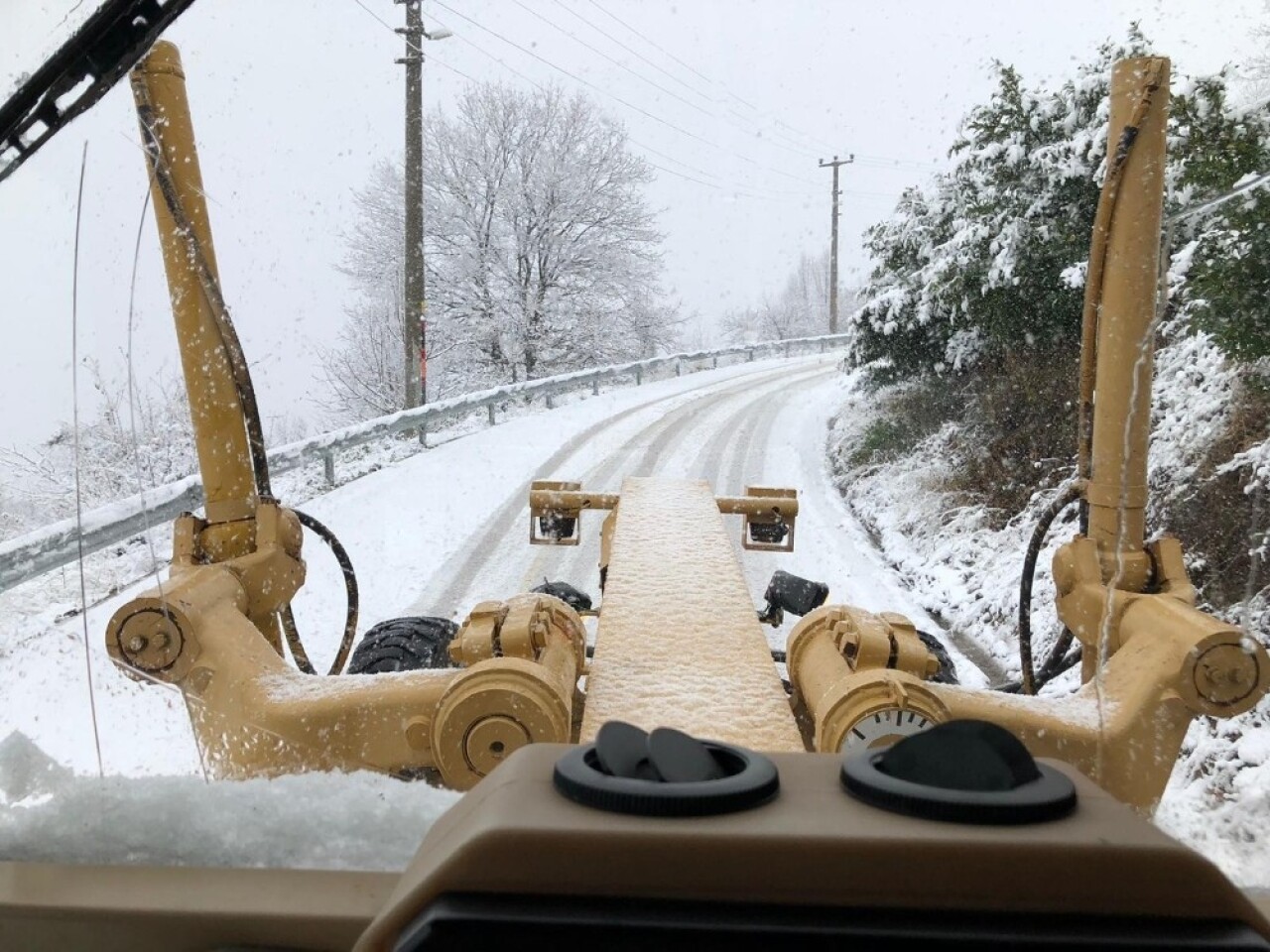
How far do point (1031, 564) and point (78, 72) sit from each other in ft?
8.67

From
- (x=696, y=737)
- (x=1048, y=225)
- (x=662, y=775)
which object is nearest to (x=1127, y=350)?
(x=1048, y=225)

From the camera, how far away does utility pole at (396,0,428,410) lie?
3.20 metres

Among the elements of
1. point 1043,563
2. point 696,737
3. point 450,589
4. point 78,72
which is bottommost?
→ point 450,589

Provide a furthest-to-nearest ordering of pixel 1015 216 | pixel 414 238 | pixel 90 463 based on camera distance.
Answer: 1. pixel 414 238
2. pixel 1015 216
3. pixel 90 463

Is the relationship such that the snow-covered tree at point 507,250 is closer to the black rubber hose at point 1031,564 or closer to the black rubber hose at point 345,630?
the black rubber hose at point 345,630

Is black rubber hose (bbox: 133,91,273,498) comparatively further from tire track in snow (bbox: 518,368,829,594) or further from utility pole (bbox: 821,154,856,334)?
tire track in snow (bbox: 518,368,829,594)

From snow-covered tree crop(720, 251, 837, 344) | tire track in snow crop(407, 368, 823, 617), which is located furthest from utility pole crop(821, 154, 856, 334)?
tire track in snow crop(407, 368, 823, 617)

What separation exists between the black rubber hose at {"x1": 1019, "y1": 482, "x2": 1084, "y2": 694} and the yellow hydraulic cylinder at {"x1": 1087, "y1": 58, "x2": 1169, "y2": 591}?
0.08m

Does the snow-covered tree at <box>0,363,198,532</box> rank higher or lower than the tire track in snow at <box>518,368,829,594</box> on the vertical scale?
higher

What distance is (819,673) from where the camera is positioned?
2.28 meters

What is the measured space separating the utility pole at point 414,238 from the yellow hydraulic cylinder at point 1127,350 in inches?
72.7

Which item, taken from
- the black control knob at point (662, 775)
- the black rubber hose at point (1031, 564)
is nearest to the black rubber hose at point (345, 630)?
the black rubber hose at point (1031, 564)

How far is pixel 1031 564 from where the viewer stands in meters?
2.90

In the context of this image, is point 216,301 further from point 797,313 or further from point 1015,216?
point 797,313
